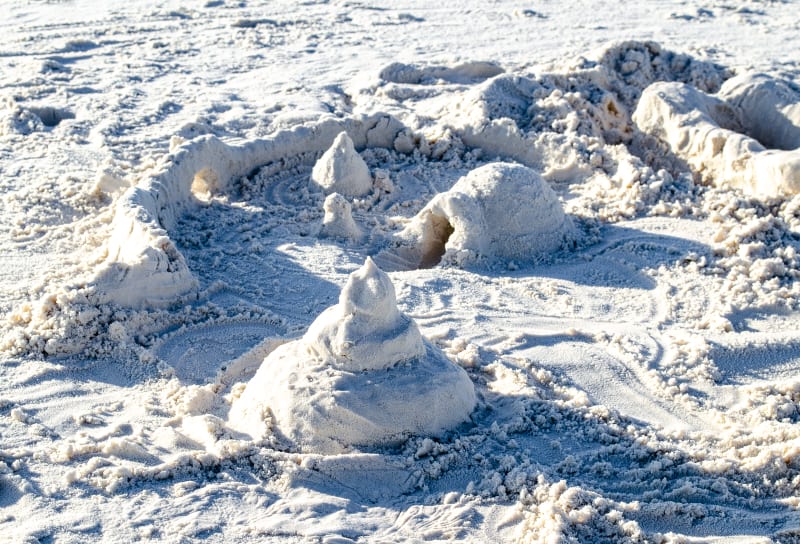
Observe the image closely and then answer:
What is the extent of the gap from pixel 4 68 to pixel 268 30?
2976mm

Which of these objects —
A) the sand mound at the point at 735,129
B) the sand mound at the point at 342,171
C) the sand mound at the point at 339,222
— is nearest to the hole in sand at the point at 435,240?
the sand mound at the point at 339,222

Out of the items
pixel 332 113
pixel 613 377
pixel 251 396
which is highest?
pixel 332 113

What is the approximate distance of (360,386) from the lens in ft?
12.1

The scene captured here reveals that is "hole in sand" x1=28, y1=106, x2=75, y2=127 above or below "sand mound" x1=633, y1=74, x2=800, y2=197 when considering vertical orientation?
above

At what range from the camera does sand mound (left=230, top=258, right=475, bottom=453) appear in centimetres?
364

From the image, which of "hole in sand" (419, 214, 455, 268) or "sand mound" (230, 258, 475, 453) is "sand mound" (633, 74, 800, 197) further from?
"sand mound" (230, 258, 475, 453)

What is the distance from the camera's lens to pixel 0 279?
512 cm

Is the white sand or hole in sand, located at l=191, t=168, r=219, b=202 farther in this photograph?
hole in sand, located at l=191, t=168, r=219, b=202

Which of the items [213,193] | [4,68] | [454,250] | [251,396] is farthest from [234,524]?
[4,68]

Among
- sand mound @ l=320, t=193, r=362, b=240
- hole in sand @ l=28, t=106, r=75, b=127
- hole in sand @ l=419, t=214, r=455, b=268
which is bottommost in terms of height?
hole in sand @ l=419, t=214, r=455, b=268

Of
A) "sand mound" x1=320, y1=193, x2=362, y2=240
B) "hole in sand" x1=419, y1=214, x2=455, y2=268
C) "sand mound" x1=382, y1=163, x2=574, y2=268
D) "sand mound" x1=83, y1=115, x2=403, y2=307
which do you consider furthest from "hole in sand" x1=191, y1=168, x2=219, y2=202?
"hole in sand" x1=419, y1=214, x2=455, y2=268

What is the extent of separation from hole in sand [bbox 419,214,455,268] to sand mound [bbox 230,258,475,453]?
1935mm

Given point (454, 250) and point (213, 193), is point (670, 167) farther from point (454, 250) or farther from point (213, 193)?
point (213, 193)

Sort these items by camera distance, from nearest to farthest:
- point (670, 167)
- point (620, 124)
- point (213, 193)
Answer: point (213, 193) < point (670, 167) < point (620, 124)
